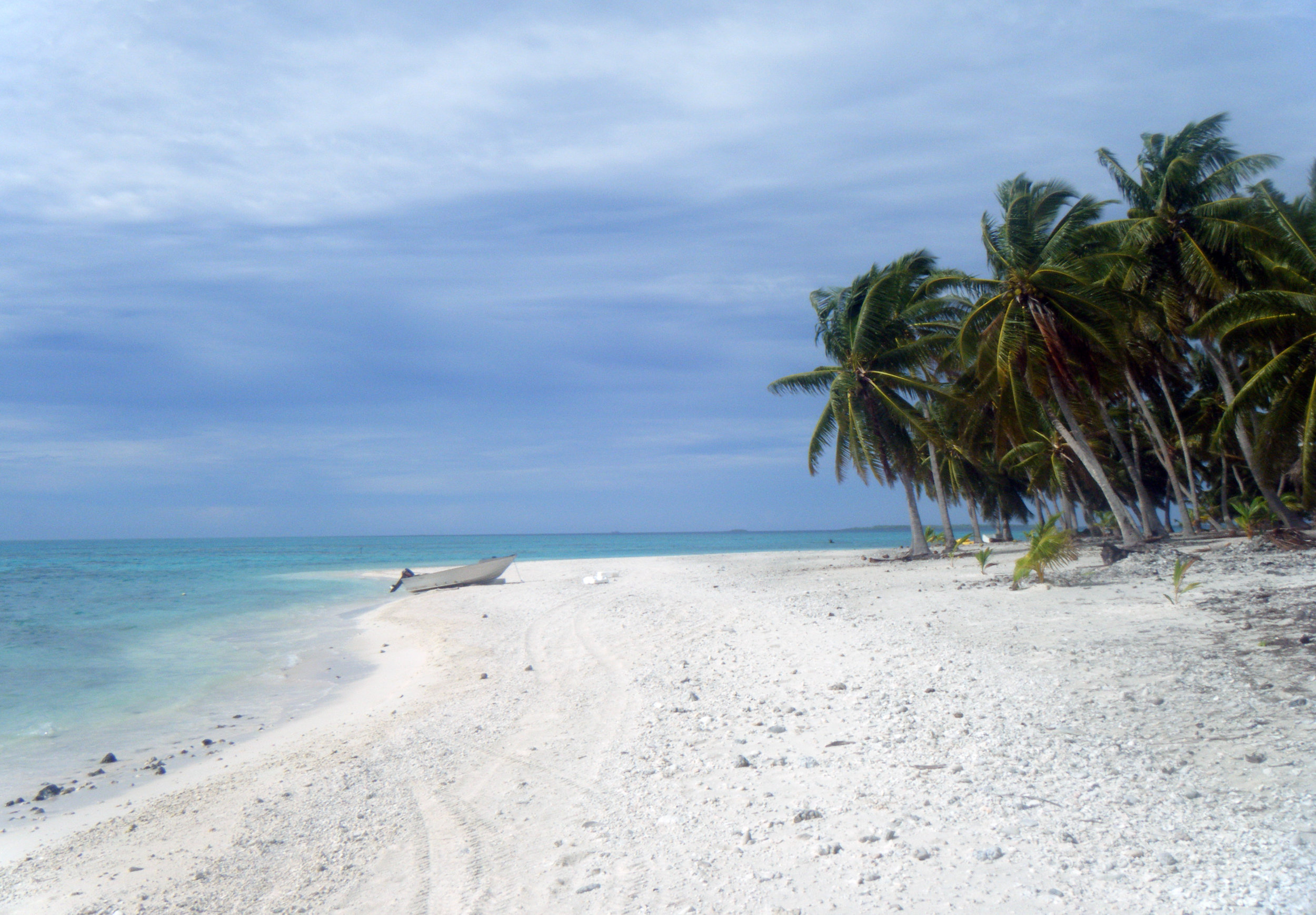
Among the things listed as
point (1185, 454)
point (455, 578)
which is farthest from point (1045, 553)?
point (455, 578)

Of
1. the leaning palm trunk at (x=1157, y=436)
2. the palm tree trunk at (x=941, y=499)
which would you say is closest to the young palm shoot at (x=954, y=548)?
the palm tree trunk at (x=941, y=499)

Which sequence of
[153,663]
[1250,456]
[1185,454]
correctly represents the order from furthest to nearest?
[1185,454] → [1250,456] → [153,663]

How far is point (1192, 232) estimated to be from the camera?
686 inches

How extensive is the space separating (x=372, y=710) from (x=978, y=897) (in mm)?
7436

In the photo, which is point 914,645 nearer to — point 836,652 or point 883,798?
point 836,652

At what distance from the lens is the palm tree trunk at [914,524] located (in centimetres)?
2370

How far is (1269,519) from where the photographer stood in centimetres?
1789

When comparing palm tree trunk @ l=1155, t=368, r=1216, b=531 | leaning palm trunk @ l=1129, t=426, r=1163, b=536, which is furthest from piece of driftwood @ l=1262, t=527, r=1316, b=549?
palm tree trunk @ l=1155, t=368, r=1216, b=531

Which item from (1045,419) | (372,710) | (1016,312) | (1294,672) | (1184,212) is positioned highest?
(1184,212)

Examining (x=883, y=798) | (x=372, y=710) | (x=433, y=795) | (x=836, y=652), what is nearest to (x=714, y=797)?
(x=883, y=798)

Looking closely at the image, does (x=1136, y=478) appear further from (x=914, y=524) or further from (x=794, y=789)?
(x=794, y=789)

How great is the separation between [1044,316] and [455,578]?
20.4 meters

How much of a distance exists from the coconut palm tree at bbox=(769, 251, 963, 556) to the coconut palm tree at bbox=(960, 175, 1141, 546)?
3790mm

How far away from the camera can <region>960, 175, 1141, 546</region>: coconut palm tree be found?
15703mm
